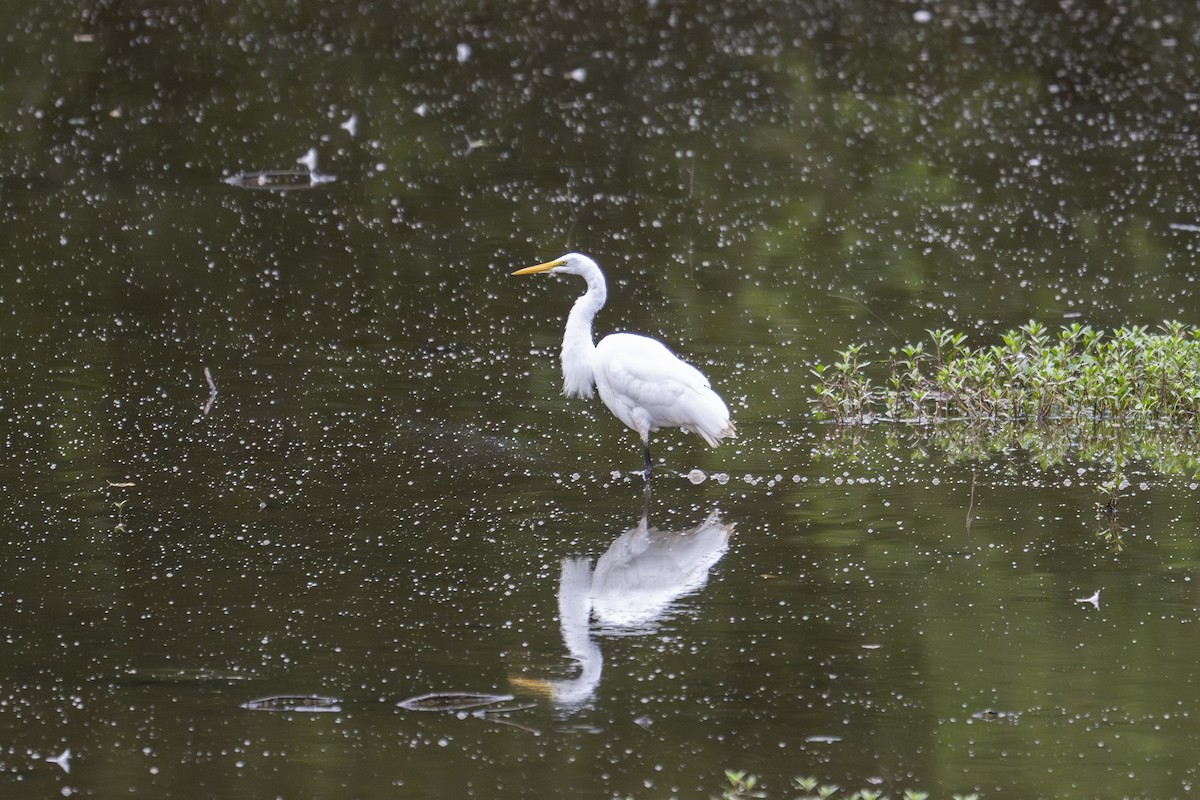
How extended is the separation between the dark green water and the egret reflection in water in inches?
1.0

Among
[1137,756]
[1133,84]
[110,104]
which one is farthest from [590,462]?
[1133,84]

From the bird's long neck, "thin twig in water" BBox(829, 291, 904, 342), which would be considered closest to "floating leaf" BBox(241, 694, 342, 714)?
the bird's long neck

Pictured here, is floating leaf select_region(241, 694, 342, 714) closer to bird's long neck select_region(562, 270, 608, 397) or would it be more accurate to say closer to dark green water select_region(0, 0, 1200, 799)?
dark green water select_region(0, 0, 1200, 799)

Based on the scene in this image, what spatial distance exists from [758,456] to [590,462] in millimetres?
873

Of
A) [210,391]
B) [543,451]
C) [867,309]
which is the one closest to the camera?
[543,451]

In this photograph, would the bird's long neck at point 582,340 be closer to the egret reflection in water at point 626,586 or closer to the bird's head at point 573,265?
the bird's head at point 573,265

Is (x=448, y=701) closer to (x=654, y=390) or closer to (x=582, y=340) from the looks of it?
(x=654, y=390)

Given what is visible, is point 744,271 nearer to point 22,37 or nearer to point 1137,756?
point 1137,756

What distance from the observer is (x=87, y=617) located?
634cm

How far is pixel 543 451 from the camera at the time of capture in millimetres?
8594

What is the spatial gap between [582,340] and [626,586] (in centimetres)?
221

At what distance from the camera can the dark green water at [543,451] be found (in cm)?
548

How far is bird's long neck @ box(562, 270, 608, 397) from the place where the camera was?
28.5ft

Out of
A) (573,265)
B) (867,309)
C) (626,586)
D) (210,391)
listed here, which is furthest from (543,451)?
(867,309)
